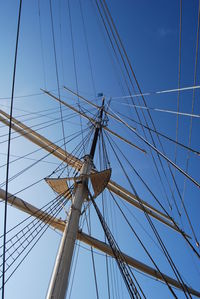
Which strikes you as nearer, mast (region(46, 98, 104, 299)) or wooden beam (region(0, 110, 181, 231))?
mast (region(46, 98, 104, 299))

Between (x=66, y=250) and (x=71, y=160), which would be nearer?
(x=66, y=250)

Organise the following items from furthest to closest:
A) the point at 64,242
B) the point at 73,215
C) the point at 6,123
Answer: the point at 6,123, the point at 73,215, the point at 64,242

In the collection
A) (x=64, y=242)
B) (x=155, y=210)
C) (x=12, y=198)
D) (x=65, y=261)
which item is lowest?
(x=65, y=261)

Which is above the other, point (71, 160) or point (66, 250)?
point (71, 160)

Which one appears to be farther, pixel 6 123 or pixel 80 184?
pixel 6 123

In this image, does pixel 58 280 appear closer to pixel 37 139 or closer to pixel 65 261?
pixel 65 261

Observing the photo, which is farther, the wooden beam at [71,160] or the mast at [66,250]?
the wooden beam at [71,160]

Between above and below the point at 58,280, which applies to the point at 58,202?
above

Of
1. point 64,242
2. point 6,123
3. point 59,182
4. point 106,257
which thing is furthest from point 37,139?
point 64,242

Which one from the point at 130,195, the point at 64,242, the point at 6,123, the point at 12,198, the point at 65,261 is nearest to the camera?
the point at 65,261

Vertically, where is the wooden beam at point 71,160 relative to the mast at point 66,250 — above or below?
above

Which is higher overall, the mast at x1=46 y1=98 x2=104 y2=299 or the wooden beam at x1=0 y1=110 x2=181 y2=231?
the wooden beam at x1=0 y1=110 x2=181 y2=231

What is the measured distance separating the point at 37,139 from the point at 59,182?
3.47 meters

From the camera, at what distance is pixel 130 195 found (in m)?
9.99
